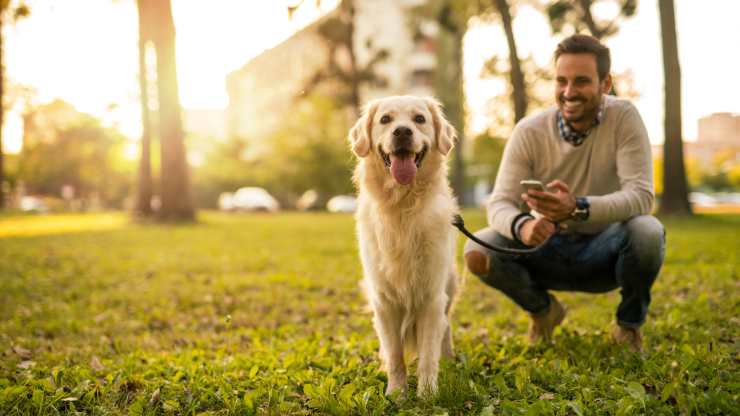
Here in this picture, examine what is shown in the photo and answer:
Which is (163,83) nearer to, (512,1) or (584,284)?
(512,1)

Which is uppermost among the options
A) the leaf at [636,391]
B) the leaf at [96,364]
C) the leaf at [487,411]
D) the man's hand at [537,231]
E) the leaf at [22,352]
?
the man's hand at [537,231]

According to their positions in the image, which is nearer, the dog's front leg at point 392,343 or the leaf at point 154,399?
the leaf at point 154,399

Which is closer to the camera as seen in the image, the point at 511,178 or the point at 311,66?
the point at 511,178

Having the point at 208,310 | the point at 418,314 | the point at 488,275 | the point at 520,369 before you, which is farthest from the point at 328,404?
the point at 208,310

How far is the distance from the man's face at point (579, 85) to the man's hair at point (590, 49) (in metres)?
0.03

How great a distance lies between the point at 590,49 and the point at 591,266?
1347 millimetres

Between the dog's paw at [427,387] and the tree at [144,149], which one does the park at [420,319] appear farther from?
the tree at [144,149]

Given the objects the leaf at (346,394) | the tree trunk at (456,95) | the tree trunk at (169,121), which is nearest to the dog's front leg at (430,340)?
the leaf at (346,394)

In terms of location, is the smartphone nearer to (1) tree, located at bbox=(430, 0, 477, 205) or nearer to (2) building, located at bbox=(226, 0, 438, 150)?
(1) tree, located at bbox=(430, 0, 477, 205)

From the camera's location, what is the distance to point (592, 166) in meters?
3.64

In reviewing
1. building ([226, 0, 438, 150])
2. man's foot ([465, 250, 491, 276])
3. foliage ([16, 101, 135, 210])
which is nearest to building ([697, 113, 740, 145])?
man's foot ([465, 250, 491, 276])

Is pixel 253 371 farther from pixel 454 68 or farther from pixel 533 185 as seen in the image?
pixel 454 68

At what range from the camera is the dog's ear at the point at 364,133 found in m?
3.47

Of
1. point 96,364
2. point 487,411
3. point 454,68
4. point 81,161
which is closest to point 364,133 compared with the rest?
point 487,411
